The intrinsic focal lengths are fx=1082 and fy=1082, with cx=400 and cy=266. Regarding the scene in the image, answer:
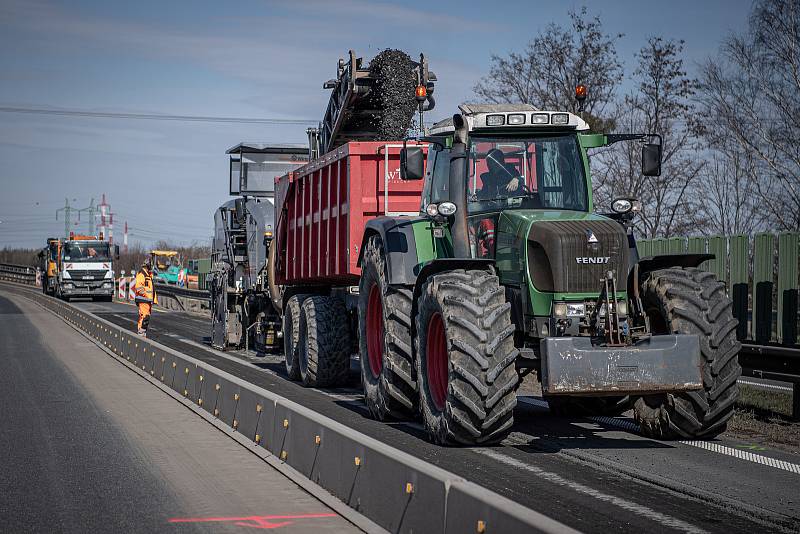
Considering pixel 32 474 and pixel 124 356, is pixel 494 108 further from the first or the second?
pixel 124 356

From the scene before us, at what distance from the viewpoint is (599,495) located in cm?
801

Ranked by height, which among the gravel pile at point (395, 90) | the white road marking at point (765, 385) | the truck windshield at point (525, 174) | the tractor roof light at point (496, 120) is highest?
the gravel pile at point (395, 90)

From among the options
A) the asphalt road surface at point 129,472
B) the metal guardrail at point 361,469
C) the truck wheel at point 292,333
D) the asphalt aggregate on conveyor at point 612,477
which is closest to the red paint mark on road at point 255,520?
the asphalt road surface at point 129,472

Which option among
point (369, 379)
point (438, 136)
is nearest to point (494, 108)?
point (438, 136)

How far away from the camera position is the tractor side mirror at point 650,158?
10.4 metres

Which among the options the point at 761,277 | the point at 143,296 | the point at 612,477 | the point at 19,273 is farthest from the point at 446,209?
the point at 19,273

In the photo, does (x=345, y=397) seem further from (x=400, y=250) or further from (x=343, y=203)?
(x=400, y=250)

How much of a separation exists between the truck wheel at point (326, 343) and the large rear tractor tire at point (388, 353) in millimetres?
3046

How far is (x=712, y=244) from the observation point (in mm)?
20969

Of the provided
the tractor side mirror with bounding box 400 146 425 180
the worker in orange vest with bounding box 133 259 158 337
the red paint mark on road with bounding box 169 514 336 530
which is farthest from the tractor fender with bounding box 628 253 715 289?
the worker in orange vest with bounding box 133 259 158 337

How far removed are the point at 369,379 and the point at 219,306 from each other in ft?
42.3

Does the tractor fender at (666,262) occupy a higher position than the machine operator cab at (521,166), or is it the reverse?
the machine operator cab at (521,166)

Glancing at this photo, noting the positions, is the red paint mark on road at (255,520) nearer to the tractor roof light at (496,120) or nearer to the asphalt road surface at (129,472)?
the asphalt road surface at (129,472)

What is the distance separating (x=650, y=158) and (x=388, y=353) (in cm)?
346
